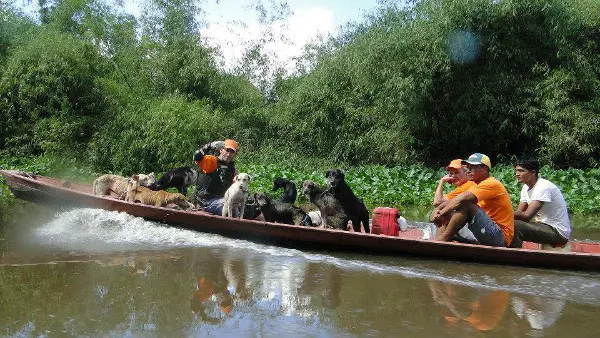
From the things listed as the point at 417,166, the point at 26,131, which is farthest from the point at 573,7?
the point at 26,131

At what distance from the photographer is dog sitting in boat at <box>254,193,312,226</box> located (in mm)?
7504

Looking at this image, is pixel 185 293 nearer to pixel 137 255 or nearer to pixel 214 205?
pixel 137 255

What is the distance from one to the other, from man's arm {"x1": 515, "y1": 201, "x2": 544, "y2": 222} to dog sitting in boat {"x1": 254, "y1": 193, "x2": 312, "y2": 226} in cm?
241

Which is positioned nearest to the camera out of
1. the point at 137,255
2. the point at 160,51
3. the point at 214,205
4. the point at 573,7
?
the point at 137,255

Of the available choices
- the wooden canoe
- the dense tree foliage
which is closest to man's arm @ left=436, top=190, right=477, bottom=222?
the wooden canoe

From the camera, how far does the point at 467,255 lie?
616 cm

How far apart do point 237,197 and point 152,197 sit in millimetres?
1546

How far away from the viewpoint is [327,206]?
712cm

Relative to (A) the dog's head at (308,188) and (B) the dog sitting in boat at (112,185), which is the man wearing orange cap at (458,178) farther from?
(B) the dog sitting in boat at (112,185)

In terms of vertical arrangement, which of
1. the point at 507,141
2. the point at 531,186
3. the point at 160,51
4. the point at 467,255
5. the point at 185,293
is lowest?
the point at 185,293

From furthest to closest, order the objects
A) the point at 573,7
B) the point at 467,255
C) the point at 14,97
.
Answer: the point at 14,97 → the point at 573,7 → the point at 467,255

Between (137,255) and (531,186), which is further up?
(531,186)

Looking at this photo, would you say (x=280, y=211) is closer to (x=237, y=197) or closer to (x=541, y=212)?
(x=237, y=197)

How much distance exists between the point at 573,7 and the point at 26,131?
53.0ft
